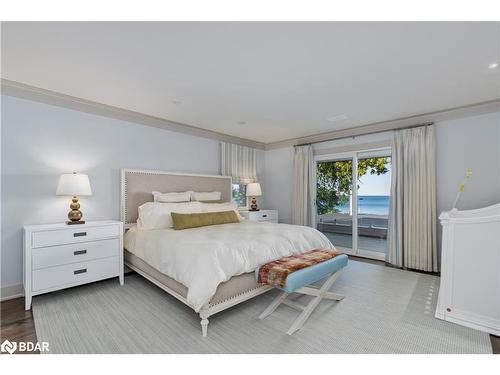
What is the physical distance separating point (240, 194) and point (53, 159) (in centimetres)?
334

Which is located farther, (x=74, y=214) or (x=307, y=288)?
(x=74, y=214)

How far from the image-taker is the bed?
2.08 metres

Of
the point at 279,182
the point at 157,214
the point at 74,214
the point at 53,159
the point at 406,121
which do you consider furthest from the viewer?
the point at 279,182

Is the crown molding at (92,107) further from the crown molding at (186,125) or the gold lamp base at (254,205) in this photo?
the gold lamp base at (254,205)

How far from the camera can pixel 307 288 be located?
246 centimetres

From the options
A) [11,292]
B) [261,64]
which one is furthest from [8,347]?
[261,64]

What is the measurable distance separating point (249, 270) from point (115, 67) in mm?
2346

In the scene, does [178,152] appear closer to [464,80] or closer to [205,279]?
[205,279]

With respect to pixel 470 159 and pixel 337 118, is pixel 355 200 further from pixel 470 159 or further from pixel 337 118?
pixel 470 159

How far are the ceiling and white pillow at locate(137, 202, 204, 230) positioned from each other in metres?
1.41

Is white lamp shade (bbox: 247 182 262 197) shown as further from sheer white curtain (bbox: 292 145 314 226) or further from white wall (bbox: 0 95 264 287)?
white wall (bbox: 0 95 264 287)

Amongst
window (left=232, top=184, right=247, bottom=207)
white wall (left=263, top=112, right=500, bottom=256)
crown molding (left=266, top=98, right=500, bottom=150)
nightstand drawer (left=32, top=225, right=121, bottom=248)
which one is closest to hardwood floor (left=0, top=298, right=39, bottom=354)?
nightstand drawer (left=32, top=225, right=121, bottom=248)

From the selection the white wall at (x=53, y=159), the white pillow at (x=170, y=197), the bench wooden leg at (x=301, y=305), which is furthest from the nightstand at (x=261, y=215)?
the bench wooden leg at (x=301, y=305)
